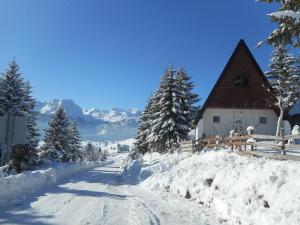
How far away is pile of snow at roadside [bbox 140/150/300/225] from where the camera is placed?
302 inches

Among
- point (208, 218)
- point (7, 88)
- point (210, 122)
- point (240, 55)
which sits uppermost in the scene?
point (240, 55)

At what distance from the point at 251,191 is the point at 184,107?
3157 centimetres

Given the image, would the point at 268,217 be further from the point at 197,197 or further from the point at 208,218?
the point at 197,197

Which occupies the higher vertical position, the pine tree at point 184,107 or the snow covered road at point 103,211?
the pine tree at point 184,107

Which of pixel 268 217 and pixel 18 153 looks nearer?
pixel 268 217

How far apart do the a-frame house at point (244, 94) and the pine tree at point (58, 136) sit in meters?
21.9

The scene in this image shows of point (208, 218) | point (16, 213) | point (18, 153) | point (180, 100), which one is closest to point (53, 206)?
point (16, 213)

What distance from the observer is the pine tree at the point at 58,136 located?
4356 centimetres

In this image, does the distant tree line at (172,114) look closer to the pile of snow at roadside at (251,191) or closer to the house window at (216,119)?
the house window at (216,119)

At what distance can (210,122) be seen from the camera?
30.1m

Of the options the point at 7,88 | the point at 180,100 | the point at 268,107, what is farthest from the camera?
the point at 180,100

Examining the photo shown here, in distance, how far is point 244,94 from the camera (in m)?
29.4

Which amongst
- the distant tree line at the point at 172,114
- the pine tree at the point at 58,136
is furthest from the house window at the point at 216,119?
the pine tree at the point at 58,136

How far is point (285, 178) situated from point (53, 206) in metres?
6.65
